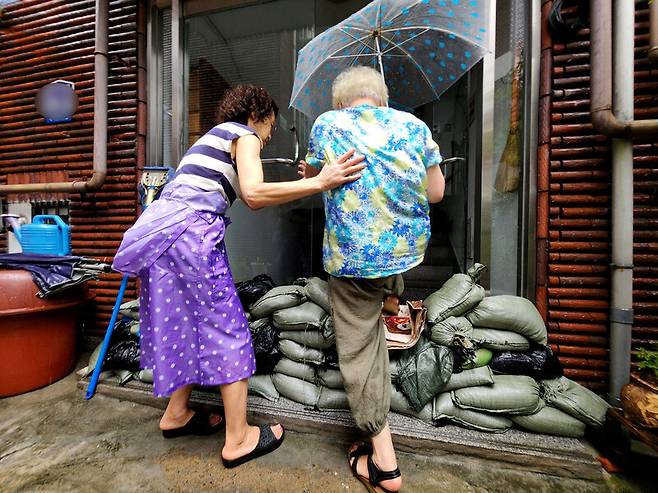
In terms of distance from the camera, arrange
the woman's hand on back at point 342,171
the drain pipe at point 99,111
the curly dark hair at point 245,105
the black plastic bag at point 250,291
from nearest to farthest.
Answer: the woman's hand on back at point 342,171, the curly dark hair at point 245,105, the black plastic bag at point 250,291, the drain pipe at point 99,111

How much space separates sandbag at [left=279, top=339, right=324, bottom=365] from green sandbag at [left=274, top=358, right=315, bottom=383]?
37mm

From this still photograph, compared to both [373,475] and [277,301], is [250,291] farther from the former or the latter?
[373,475]

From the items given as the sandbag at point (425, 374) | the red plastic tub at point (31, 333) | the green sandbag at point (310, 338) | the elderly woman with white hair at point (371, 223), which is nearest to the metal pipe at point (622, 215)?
the sandbag at point (425, 374)

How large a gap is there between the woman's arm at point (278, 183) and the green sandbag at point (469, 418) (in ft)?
4.75

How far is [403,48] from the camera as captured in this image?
1988 millimetres

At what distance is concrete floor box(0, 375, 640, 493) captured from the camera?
57.4 inches

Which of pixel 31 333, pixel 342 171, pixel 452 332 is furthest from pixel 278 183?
pixel 31 333

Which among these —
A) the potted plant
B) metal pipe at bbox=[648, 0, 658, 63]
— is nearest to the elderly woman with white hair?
the potted plant

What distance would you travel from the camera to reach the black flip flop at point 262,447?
1551 millimetres

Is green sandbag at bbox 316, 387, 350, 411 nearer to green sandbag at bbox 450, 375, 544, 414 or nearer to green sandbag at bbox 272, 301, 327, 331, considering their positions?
green sandbag at bbox 272, 301, 327, 331

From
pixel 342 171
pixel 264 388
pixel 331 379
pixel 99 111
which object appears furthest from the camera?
pixel 99 111

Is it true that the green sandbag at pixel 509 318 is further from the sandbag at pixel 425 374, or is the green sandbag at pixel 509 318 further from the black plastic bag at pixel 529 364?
the sandbag at pixel 425 374

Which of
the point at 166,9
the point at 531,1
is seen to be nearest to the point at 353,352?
the point at 531,1

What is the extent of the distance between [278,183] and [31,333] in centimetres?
248
